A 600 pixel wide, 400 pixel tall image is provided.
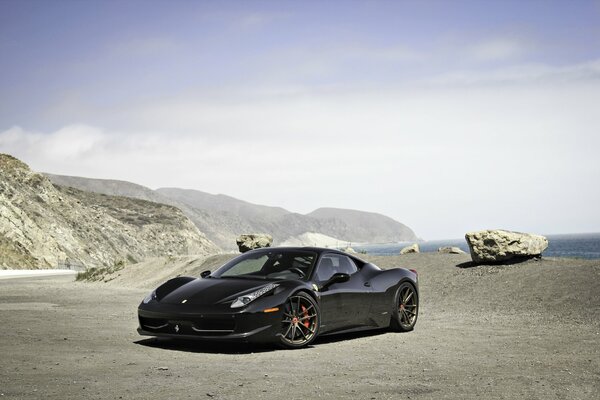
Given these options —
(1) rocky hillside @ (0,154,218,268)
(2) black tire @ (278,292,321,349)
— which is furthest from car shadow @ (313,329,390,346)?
(1) rocky hillside @ (0,154,218,268)

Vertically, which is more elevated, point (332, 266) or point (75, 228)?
point (75, 228)

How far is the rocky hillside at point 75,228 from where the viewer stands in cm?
6594

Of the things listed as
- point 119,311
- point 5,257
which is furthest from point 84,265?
point 119,311

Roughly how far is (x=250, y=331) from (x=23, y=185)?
7396 cm

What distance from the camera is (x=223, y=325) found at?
1005 centimetres

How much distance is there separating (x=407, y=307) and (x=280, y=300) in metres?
3.63

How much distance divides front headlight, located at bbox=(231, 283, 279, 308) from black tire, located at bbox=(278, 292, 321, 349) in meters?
0.32

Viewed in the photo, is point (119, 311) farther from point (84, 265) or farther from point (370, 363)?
point (84, 265)

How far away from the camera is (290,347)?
34.6 feet

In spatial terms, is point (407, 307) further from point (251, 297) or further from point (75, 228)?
point (75, 228)

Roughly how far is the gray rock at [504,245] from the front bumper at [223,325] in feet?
40.3

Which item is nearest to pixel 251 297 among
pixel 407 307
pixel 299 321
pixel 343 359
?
pixel 299 321

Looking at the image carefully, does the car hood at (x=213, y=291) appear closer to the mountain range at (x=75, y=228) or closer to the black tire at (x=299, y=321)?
the black tire at (x=299, y=321)

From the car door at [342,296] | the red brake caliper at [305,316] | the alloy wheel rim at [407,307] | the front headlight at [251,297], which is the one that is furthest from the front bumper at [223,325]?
the alloy wheel rim at [407,307]
